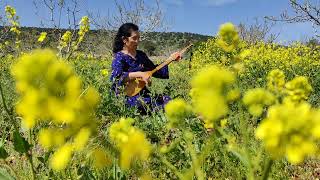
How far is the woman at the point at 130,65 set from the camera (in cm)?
477

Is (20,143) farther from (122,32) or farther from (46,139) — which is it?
(122,32)

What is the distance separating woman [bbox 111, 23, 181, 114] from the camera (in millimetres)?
4770

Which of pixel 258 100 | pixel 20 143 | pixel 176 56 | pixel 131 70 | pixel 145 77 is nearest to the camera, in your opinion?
pixel 258 100

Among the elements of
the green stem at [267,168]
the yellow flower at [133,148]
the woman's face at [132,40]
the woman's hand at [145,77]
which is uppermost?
the woman's face at [132,40]

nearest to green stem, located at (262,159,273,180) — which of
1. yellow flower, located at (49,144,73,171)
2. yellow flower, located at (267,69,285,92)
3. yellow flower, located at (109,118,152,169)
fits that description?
yellow flower, located at (109,118,152,169)

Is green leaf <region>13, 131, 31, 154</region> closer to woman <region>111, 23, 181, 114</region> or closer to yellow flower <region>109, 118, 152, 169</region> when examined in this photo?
yellow flower <region>109, 118, 152, 169</region>

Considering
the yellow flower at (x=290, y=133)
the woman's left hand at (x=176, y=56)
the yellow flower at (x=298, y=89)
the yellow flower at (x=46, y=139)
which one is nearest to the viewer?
the yellow flower at (x=290, y=133)

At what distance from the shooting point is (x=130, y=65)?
195 inches

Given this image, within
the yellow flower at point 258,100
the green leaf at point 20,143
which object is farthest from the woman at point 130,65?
the yellow flower at point 258,100

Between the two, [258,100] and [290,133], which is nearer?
[290,133]

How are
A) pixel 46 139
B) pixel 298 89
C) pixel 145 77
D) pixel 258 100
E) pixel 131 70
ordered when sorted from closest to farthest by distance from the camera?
pixel 46 139 < pixel 258 100 < pixel 298 89 < pixel 145 77 < pixel 131 70

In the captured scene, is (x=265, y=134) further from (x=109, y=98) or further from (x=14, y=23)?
(x=14, y=23)

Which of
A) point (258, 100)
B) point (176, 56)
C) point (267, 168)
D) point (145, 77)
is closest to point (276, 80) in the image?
point (258, 100)

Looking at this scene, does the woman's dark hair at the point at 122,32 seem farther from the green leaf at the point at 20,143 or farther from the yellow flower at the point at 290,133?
the yellow flower at the point at 290,133
